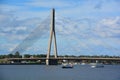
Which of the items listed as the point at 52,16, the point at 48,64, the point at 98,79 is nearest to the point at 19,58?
the point at 48,64

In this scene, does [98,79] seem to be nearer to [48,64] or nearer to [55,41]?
[55,41]

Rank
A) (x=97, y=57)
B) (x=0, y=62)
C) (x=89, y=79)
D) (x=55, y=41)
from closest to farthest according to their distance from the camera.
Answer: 1. (x=89, y=79)
2. (x=55, y=41)
3. (x=97, y=57)
4. (x=0, y=62)

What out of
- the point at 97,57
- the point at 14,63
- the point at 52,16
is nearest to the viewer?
the point at 52,16

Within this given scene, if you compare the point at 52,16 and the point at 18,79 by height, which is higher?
the point at 52,16

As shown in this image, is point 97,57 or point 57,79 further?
point 97,57

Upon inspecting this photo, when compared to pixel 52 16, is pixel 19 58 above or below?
below

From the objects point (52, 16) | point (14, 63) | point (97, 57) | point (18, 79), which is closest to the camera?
point (18, 79)

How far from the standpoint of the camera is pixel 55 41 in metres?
93.9

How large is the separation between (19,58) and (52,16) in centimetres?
1705

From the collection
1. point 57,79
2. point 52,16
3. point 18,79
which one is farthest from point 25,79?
point 52,16

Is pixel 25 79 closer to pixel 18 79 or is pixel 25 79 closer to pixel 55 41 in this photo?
pixel 18 79

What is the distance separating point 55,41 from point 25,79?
38899 mm

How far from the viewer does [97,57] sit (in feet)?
355

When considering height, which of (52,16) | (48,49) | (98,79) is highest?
(52,16)
